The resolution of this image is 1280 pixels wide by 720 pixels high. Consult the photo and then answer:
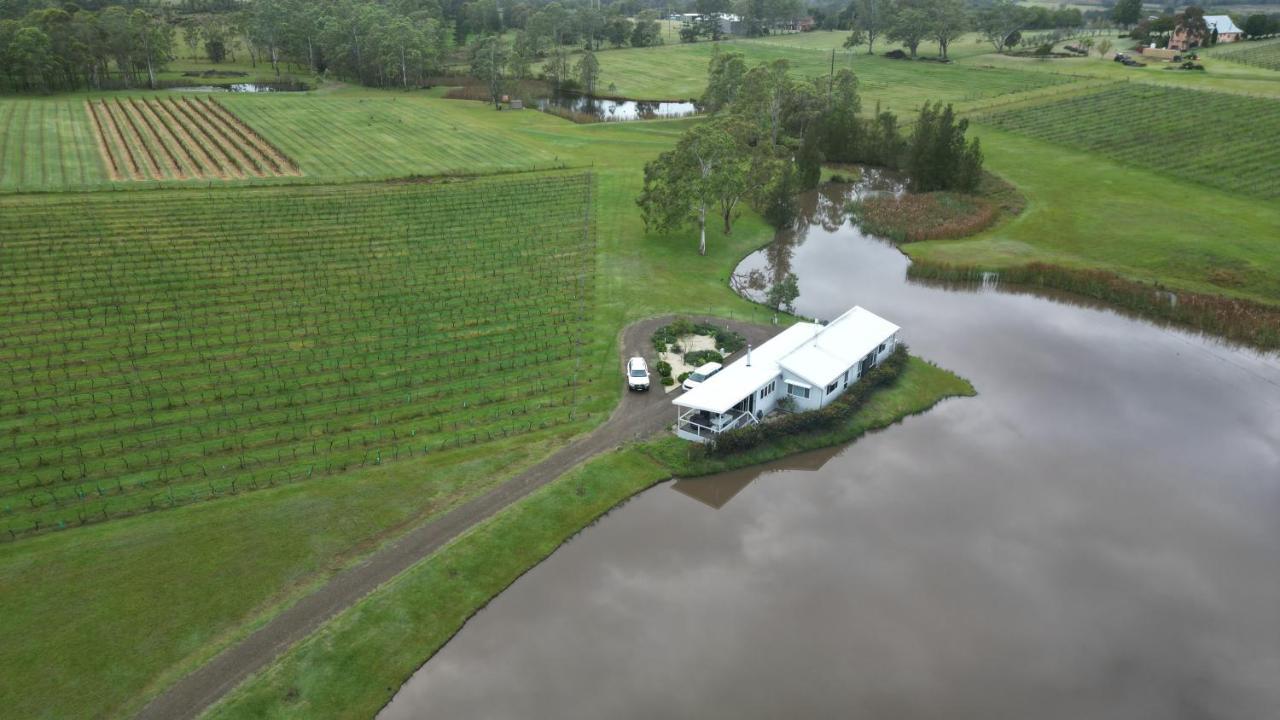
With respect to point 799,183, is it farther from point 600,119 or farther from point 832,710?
point 832,710

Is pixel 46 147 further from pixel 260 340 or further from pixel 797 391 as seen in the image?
pixel 797 391

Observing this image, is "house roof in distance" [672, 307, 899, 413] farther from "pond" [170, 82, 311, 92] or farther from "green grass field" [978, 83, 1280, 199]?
"pond" [170, 82, 311, 92]

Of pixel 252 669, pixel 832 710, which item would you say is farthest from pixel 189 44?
pixel 832 710

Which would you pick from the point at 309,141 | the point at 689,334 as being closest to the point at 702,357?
the point at 689,334

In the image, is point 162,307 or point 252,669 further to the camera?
point 162,307

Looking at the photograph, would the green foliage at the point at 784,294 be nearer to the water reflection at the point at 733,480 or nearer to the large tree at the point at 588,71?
the water reflection at the point at 733,480

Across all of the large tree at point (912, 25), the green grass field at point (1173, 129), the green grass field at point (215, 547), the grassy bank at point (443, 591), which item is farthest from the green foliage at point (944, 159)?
the large tree at point (912, 25)
